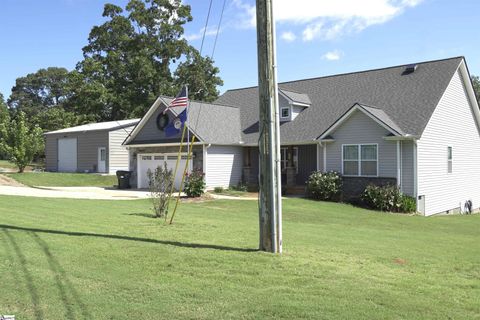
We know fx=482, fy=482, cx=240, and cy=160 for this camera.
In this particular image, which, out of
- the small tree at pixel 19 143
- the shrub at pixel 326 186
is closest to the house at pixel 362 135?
the shrub at pixel 326 186

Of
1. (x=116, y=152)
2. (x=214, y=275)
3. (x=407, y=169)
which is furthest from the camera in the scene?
(x=116, y=152)

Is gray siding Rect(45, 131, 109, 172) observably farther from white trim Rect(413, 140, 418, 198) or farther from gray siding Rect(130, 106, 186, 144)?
white trim Rect(413, 140, 418, 198)

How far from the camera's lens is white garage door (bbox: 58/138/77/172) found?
124 ft

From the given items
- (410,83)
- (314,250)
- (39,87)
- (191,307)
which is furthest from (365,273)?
(39,87)

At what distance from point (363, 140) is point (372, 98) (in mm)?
4350

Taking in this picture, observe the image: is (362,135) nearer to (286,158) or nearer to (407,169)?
(407,169)

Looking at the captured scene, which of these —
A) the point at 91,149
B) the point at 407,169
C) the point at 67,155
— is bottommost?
the point at 407,169

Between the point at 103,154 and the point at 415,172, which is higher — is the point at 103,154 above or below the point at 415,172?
above

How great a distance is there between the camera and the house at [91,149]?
34938 millimetres

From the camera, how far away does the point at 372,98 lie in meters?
25.6

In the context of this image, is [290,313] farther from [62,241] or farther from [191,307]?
[62,241]

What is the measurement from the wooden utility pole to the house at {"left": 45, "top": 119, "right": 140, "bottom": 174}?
2681 cm

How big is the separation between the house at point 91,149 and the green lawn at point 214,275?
960 inches

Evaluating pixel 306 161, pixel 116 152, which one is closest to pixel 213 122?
pixel 306 161
